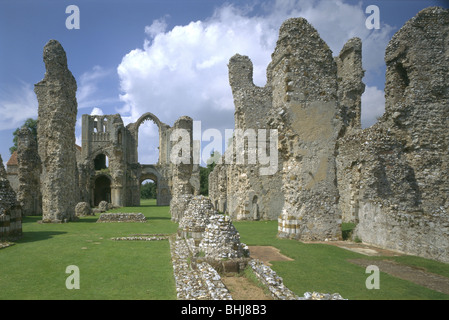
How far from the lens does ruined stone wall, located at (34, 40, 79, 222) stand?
16.3m

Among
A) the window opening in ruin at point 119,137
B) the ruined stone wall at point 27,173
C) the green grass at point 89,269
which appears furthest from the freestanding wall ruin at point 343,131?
the window opening in ruin at point 119,137

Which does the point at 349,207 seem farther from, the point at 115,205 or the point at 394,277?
the point at 115,205

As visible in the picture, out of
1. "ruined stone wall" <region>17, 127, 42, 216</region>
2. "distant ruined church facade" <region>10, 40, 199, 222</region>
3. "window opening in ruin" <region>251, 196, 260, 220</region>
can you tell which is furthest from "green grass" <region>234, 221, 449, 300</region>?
"ruined stone wall" <region>17, 127, 42, 216</region>

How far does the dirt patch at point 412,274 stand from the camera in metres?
5.20

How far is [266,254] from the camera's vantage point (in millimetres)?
7781

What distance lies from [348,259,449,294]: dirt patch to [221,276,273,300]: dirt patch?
2904 mm

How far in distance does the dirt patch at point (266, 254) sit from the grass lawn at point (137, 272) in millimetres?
242

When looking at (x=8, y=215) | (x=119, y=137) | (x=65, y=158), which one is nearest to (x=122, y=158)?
(x=119, y=137)

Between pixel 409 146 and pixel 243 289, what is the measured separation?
8942mm

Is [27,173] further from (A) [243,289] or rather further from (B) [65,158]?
(A) [243,289]

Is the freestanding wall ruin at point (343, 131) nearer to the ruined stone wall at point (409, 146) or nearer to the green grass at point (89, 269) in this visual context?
the ruined stone wall at point (409, 146)

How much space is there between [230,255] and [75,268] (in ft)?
11.3

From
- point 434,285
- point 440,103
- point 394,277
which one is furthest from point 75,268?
point 440,103

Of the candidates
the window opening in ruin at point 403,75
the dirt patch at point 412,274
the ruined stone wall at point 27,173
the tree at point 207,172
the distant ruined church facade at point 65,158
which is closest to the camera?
the dirt patch at point 412,274
